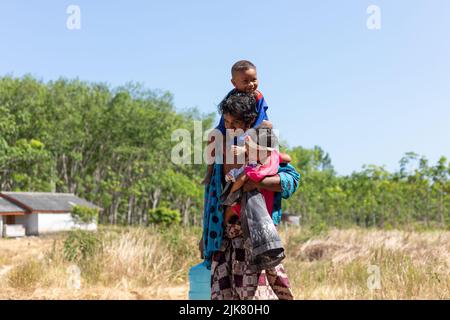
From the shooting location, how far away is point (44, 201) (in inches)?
1223

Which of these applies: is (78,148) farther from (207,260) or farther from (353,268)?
(207,260)

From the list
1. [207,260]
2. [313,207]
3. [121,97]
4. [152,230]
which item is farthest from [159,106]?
[207,260]

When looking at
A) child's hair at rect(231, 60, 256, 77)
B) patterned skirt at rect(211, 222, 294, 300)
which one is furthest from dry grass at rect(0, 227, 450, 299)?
child's hair at rect(231, 60, 256, 77)

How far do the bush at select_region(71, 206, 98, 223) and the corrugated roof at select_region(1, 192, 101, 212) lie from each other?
5.47ft

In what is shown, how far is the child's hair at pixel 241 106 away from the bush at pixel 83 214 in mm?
27197

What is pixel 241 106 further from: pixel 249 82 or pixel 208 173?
pixel 208 173

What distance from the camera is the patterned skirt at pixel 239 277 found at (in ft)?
9.11

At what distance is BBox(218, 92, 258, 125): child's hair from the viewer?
274cm

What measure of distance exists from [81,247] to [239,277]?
21.3 ft

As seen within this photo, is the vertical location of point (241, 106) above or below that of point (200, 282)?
above

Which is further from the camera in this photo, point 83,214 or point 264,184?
point 83,214

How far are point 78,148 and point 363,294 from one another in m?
36.6

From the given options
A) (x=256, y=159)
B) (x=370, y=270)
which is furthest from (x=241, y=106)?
(x=370, y=270)

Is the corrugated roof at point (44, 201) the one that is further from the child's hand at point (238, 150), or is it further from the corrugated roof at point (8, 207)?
the child's hand at point (238, 150)
